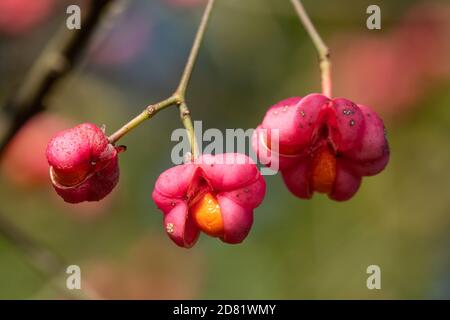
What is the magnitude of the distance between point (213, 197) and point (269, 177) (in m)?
1.89

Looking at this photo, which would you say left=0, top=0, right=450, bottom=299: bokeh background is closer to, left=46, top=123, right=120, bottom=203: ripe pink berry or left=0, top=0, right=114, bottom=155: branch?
left=0, top=0, right=114, bottom=155: branch

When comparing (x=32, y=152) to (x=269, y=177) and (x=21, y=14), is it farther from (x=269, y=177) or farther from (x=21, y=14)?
(x=269, y=177)

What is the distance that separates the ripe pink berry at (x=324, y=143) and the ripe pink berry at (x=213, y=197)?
10 cm

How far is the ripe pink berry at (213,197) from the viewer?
4.18 ft

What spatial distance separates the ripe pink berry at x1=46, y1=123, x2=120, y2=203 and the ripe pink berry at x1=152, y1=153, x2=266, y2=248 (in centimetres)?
9

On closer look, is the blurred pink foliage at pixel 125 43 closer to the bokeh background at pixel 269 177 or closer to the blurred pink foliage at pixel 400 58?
the bokeh background at pixel 269 177

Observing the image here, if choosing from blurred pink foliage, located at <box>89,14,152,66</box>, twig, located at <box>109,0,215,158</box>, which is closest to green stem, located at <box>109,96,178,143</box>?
twig, located at <box>109,0,215,158</box>

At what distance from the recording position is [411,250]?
2.92 meters

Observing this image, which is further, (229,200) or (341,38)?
(341,38)

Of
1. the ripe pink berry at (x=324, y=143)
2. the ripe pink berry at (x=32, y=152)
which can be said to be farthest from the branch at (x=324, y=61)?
the ripe pink berry at (x=32, y=152)

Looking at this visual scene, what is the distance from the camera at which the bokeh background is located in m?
2.83
